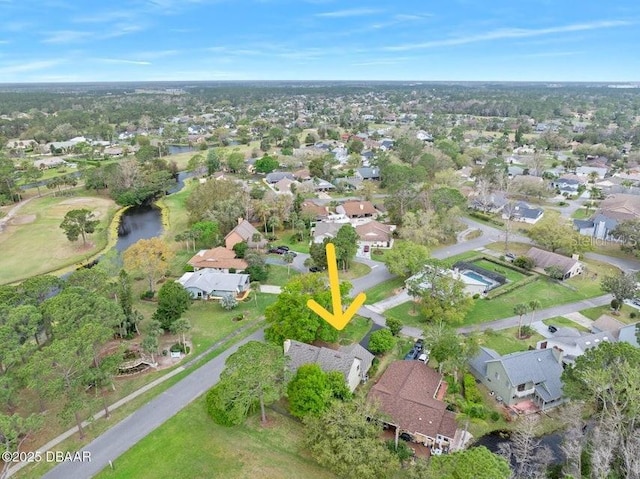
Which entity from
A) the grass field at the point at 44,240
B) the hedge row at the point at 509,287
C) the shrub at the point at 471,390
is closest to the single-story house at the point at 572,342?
the shrub at the point at 471,390

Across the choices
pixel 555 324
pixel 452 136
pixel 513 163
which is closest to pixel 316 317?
pixel 555 324

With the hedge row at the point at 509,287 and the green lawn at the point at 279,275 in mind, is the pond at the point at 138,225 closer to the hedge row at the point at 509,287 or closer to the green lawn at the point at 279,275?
the green lawn at the point at 279,275

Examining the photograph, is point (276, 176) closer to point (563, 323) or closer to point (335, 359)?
point (563, 323)

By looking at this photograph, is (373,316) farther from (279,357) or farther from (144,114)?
(144,114)

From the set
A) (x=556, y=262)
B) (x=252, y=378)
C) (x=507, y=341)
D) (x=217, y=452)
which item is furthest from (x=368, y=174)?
(x=217, y=452)

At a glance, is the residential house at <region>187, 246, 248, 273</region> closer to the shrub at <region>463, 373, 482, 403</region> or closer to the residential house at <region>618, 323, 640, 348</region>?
the shrub at <region>463, 373, 482, 403</region>
